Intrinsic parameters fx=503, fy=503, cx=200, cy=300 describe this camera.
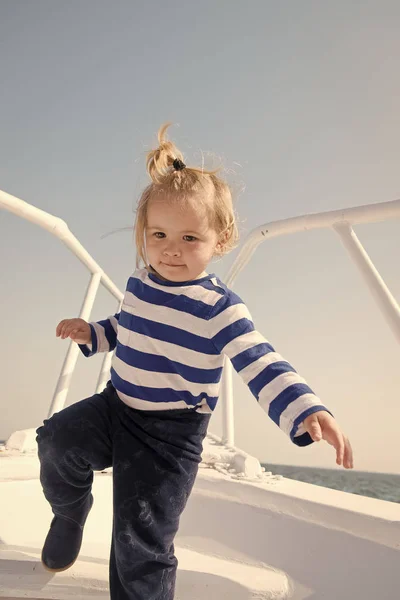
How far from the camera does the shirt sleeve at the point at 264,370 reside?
71cm

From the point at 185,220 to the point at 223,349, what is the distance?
0.80ft

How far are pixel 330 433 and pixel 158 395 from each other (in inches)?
13.6

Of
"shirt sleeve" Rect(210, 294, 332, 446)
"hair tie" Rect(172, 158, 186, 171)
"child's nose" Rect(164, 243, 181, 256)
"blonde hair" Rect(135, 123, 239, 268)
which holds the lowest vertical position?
"shirt sleeve" Rect(210, 294, 332, 446)

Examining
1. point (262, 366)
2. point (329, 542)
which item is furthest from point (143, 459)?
point (329, 542)

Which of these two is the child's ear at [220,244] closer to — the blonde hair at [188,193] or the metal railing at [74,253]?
the blonde hair at [188,193]

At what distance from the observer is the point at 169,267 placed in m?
0.93

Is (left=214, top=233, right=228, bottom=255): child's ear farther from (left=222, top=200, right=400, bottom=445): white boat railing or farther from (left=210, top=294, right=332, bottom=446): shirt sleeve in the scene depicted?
(left=222, top=200, right=400, bottom=445): white boat railing

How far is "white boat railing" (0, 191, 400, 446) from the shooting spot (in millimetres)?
1229

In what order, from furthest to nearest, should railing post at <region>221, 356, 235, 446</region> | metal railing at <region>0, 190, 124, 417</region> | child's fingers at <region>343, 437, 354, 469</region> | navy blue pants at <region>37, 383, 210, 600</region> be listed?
railing post at <region>221, 356, 235, 446</region> → metal railing at <region>0, 190, 124, 417</region> → navy blue pants at <region>37, 383, 210, 600</region> → child's fingers at <region>343, 437, 354, 469</region>

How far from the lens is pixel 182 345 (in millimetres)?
897

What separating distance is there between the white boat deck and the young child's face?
2.10ft

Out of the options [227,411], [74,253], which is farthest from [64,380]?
[227,411]

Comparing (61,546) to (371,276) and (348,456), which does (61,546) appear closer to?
(348,456)

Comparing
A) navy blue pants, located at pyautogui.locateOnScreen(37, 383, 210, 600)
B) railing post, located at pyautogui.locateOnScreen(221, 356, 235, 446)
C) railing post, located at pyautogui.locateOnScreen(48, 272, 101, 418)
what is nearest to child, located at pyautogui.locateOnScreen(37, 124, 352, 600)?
navy blue pants, located at pyautogui.locateOnScreen(37, 383, 210, 600)
